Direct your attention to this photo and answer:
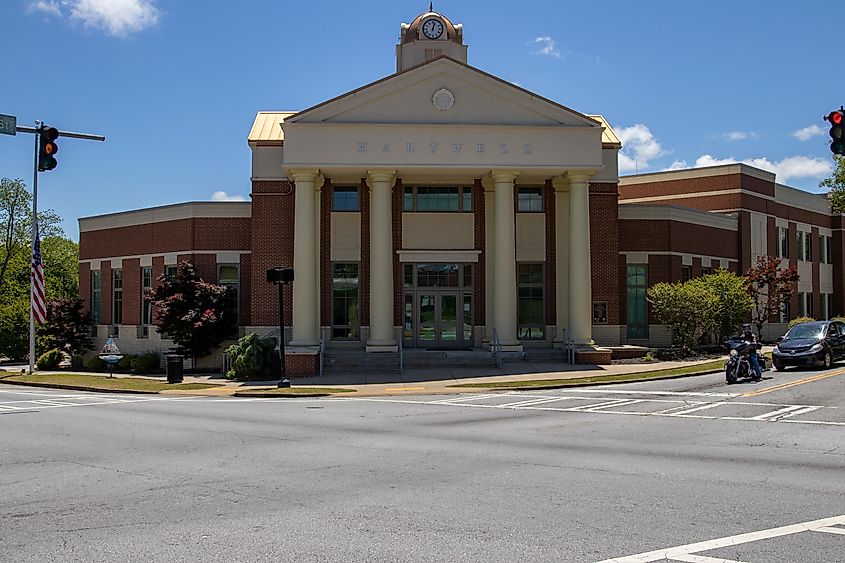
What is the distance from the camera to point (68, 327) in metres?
40.0

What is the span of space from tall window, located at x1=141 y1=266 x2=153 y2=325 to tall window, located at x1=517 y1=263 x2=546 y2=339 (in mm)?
16837

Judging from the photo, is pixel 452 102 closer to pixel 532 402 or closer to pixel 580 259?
pixel 580 259

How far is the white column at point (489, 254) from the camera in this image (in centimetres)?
3375

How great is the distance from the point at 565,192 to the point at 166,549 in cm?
2935

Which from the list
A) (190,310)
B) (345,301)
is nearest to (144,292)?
(190,310)

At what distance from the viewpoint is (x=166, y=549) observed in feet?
23.2

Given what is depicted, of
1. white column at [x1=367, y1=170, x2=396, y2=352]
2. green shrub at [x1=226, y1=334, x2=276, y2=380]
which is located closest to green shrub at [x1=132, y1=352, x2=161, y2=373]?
green shrub at [x1=226, y1=334, x2=276, y2=380]

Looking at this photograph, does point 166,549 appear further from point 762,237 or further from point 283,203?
point 762,237

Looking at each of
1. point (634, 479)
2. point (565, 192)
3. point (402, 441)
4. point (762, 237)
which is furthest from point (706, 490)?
point (762, 237)

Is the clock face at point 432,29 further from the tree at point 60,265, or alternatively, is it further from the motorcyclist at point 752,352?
the tree at point 60,265

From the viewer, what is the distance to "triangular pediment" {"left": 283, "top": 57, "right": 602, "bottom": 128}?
3147 centimetres

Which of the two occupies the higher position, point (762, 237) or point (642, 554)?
point (762, 237)

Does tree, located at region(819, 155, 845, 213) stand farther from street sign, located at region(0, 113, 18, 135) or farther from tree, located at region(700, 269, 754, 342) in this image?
street sign, located at region(0, 113, 18, 135)

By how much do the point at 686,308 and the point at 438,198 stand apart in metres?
10.9
